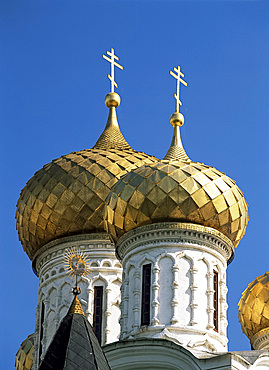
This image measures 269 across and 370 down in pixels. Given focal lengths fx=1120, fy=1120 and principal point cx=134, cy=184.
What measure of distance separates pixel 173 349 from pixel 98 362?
3714mm

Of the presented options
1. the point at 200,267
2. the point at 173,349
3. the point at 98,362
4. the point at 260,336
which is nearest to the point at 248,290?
the point at 260,336

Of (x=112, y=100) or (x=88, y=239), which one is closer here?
(x=88, y=239)

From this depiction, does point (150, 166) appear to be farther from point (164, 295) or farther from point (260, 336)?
point (260, 336)

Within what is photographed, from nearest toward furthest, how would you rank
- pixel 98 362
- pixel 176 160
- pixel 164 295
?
pixel 98 362, pixel 164 295, pixel 176 160

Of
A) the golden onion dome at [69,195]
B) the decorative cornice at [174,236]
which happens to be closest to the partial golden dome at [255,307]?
Result: the decorative cornice at [174,236]

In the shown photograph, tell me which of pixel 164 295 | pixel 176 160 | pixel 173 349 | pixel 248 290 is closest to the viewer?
pixel 173 349

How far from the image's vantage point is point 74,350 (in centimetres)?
1184

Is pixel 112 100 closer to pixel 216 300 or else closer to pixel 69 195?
pixel 69 195

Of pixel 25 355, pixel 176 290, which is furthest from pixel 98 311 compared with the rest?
pixel 176 290

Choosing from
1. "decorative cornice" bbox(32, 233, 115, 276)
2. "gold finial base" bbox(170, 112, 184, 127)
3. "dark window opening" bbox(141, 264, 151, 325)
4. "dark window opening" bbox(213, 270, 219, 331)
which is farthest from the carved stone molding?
"gold finial base" bbox(170, 112, 184, 127)

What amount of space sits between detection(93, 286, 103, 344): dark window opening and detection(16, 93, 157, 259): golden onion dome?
3.40 ft

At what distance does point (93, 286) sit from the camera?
18766 mm

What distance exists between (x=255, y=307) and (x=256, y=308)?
1.0 inches

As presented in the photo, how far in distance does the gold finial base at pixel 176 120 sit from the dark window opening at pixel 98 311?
10.1 ft
